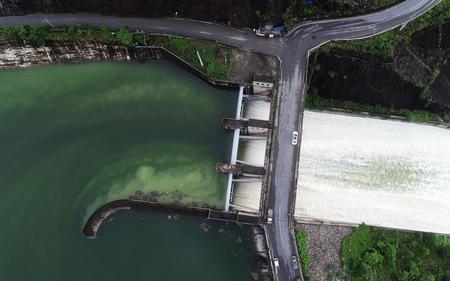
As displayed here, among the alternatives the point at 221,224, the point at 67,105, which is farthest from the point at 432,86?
the point at 67,105

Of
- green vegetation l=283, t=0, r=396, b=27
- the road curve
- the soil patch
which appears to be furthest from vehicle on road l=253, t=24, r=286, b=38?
the soil patch

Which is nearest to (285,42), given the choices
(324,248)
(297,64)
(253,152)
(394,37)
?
(297,64)

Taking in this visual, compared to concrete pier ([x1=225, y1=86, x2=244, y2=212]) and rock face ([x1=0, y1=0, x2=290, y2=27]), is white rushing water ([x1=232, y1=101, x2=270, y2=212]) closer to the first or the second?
concrete pier ([x1=225, y1=86, x2=244, y2=212])

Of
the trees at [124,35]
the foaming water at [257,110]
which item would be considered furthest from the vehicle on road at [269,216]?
the trees at [124,35]

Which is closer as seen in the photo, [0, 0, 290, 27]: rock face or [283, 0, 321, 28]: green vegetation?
[0, 0, 290, 27]: rock face

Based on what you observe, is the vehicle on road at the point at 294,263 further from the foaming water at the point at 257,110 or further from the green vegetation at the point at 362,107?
the green vegetation at the point at 362,107

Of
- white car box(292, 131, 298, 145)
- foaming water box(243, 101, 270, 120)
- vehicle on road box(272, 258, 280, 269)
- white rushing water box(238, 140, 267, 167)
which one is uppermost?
foaming water box(243, 101, 270, 120)

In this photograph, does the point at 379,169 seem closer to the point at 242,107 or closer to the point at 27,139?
the point at 242,107
